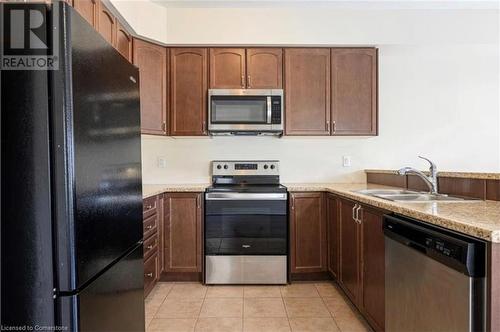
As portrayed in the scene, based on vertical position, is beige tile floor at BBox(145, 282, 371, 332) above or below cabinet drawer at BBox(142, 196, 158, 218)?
below

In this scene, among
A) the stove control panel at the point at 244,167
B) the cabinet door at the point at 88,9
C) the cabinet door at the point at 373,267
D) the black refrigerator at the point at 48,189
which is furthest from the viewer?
the stove control panel at the point at 244,167

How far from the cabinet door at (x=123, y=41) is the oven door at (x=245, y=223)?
54.6 inches

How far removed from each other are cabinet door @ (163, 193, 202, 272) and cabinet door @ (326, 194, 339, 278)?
1145 millimetres

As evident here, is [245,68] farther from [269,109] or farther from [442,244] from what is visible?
[442,244]

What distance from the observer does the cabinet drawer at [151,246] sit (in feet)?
7.59

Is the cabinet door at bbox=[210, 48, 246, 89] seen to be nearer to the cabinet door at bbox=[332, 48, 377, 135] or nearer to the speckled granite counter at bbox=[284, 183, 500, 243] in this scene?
the cabinet door at bbox=[332, 48, 377, 135]

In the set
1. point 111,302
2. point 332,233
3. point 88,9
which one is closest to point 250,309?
point 332,233

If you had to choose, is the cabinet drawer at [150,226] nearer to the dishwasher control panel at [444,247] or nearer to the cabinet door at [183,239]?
the cabinet door at [183,239]

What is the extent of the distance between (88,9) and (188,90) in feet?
3.59

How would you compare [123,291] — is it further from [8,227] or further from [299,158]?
[299,158]

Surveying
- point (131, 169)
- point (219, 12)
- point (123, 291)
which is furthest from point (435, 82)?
A: point (123, 291)

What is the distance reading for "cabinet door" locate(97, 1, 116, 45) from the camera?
6.93ft

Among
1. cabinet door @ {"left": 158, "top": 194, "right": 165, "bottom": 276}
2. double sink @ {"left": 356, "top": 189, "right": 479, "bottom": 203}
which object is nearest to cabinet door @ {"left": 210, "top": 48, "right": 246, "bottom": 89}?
cabinet door @ {"left": 158, "top": 194, "right": 165, "bottom": 276}

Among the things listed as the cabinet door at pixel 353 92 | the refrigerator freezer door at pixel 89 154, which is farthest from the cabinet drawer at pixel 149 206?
the cabinet door at pixel 353 92
